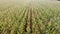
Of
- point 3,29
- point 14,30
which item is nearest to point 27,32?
point 14,30

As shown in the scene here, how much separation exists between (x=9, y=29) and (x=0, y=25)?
0.83m

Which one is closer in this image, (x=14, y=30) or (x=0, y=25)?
(x=14, y=30)

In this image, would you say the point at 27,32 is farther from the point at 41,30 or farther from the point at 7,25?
the point at 7,25

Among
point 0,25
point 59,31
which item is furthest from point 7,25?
point 59,31

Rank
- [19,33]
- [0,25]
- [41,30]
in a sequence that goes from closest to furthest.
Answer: [19,33], [41,30], [0,25]

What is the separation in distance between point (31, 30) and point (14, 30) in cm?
96

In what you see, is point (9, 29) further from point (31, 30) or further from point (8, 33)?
point (31, 30)

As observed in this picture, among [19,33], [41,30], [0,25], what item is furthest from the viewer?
[0,25]

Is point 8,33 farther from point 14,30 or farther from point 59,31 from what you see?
point 59,31

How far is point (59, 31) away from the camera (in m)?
8.22

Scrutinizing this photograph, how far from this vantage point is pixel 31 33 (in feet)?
26.8

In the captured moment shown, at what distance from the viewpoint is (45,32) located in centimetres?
821

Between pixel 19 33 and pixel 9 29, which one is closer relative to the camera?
pixel 19 33

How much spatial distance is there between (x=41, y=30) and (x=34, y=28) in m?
0.58
